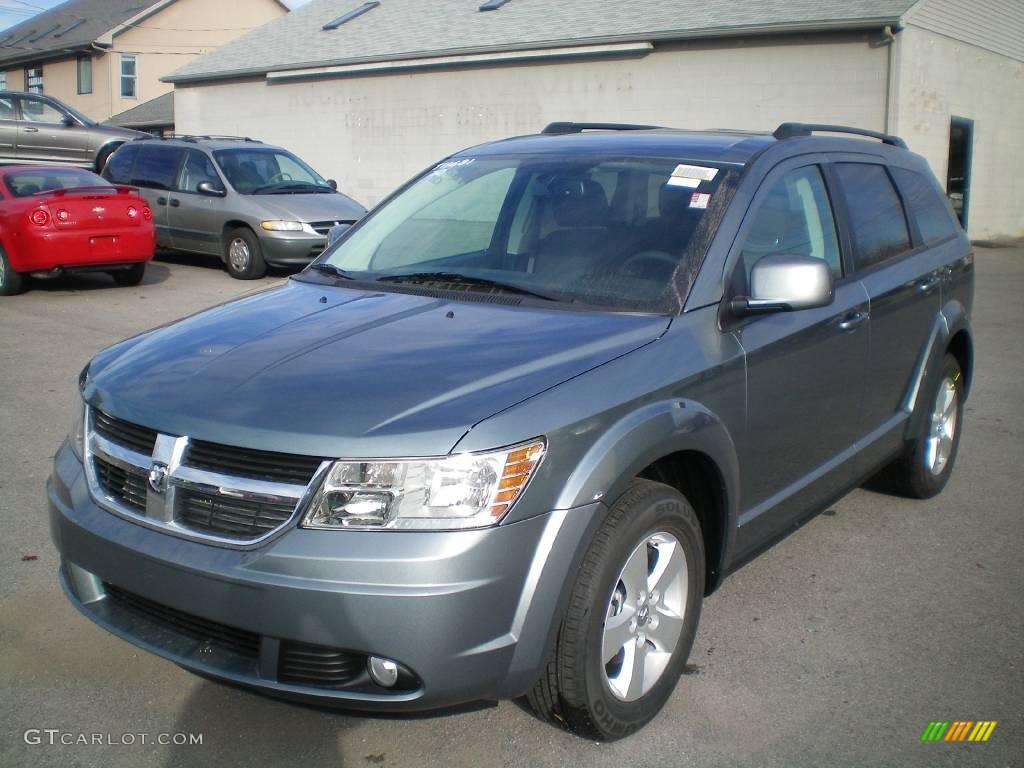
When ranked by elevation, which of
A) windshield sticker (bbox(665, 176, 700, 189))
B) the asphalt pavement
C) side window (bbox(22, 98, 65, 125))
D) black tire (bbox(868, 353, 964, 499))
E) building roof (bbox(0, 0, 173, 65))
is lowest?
the asphalt pavement

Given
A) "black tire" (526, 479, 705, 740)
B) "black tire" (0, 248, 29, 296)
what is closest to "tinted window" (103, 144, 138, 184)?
"black tire" (0, 248, 29, 296)

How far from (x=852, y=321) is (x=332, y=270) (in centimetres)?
214

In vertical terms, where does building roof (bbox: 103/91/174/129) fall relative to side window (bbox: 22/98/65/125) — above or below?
above

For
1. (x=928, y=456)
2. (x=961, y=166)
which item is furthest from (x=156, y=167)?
(x=961, y=166)

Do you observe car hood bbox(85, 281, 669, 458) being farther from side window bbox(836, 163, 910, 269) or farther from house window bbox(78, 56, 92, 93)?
house window bbox(78, 56, 92, 93)

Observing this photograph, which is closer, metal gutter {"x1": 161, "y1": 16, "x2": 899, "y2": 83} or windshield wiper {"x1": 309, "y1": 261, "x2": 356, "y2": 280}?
windshield wiper {"x1": 309, "y1": 261, "x2": 356, "y2": 280}

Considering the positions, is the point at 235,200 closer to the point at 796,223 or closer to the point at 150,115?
the point at 796,223

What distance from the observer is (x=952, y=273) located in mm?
5414

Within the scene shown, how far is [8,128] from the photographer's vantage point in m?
19.8

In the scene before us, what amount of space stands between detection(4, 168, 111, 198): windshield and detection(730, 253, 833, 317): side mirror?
439 inches

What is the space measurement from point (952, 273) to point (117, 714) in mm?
4320

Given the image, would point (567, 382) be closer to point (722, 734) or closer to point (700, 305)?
point (700, 305)

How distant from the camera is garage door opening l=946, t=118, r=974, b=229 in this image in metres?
20.5

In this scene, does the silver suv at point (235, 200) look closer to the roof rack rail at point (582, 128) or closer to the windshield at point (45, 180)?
the windshield at point (45, 180)
